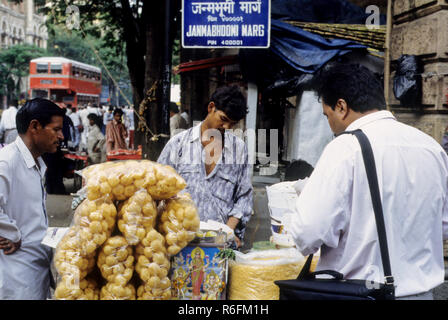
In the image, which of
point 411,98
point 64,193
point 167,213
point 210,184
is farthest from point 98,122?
point 167,213

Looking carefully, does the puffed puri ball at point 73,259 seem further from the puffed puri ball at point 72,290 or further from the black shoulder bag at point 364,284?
the black shoulder bag at point 364,284

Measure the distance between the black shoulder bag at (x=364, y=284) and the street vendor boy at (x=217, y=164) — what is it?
1267 mm

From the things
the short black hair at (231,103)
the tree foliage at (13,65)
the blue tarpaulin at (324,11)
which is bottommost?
the short black hair at (231,103)

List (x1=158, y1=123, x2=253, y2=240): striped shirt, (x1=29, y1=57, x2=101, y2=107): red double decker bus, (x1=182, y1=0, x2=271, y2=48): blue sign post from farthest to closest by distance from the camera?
(x1=29, y1=57, x2=101, y2=107): red double decker bus < (x1=182, y1=0, x2=271, y2=48): blue sign post < (x1=158, y1=123, x2=253, y2=240): striped shirt

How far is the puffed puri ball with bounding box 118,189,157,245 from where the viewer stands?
1.93 m

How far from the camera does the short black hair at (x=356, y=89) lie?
2016mm

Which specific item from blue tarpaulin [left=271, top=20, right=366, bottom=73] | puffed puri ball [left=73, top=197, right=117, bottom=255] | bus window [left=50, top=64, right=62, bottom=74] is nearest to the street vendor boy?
puffed puri ball [left=73, top=197, right=117, bottom=255]

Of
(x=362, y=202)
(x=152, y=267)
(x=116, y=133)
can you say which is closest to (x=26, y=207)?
(x=152, y=267)

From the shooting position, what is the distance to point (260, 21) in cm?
574

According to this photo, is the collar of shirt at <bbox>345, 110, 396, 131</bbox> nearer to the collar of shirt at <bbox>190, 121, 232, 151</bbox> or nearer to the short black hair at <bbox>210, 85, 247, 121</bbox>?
the short black hair at <bbox>210, 85, 247, 121</bbox>

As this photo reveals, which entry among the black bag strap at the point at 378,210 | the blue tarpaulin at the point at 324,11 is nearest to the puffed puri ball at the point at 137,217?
the black bag strap at the point at 378,210

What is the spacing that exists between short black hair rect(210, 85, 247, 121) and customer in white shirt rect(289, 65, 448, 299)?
3.79 feet

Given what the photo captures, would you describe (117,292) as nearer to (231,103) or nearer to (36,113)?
(36,113)

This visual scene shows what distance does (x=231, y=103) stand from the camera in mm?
3088
